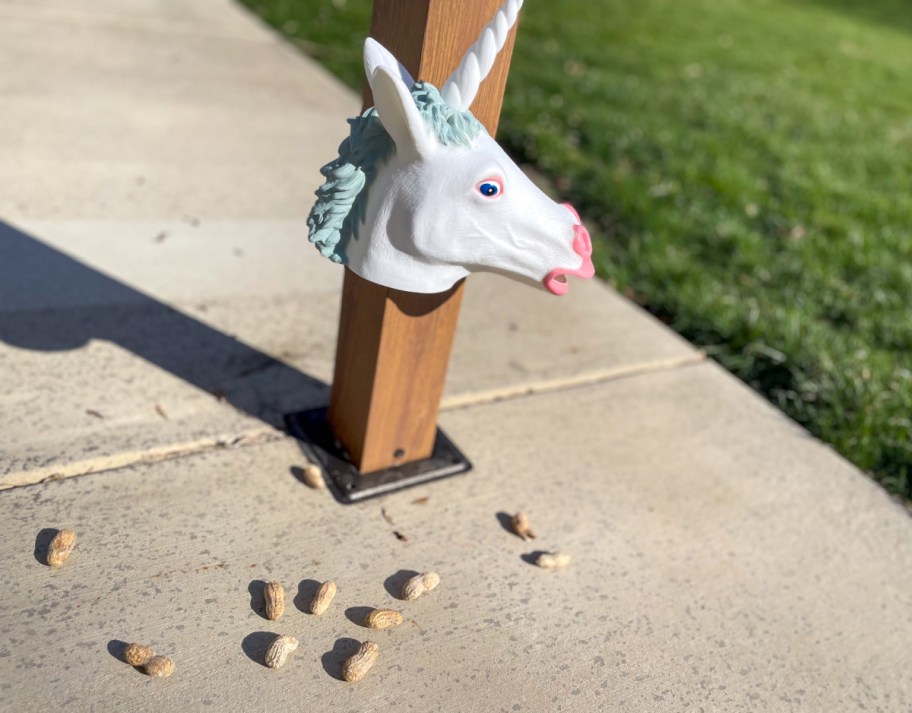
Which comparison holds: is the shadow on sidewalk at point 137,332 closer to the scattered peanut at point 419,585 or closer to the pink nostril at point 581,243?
the scattered peanut at point 419,585

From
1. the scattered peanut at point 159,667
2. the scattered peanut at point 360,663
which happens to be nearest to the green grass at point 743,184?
the scattered peanut at point 360,663

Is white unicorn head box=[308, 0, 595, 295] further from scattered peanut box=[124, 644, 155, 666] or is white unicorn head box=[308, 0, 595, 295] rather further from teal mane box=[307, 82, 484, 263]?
scattered peanut box=[124, 644, 155, 666]

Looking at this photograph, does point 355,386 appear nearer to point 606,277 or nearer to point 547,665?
point 547,665

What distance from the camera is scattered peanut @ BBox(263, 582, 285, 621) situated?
76.1 inches

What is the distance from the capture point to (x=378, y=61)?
170 cm

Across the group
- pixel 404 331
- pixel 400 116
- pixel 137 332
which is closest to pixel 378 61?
pixel 400 116

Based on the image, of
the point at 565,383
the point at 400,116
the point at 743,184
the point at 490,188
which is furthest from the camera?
the point at 743,184

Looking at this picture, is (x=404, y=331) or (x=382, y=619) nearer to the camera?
(x=382, y=619)

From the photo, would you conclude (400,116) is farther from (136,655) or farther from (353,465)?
(136,655)

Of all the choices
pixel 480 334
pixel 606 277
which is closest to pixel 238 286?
pixel 480 334

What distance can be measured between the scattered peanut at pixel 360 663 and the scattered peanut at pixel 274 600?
0.21 meters

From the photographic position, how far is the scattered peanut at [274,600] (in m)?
1.93

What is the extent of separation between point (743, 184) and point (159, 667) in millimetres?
4445

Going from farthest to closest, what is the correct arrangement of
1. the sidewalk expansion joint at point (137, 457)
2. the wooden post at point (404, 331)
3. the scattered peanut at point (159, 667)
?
the sidewalk expansion joint at point (137, 457) → the wooden post at point (404, 331) → the scattered peanut at point (159, 667)
